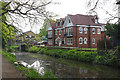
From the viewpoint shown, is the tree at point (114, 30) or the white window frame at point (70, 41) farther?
the white window frame at point (70, 41)

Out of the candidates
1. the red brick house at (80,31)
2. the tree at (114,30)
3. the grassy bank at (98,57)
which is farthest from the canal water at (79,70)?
the red brick house at (80,31)

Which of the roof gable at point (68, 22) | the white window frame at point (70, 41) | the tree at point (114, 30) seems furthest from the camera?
the white window frame at point (70, 41)

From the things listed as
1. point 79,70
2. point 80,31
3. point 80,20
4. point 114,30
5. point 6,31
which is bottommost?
point 79,70

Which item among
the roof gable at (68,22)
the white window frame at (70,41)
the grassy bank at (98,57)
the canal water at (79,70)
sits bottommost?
the canal water at (79,70)

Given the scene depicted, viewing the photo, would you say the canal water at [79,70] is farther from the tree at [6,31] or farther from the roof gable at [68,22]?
the roof gable at [68,22]

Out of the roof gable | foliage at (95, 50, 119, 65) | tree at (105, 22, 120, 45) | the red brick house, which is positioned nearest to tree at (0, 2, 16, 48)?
foliage at (95, 50, 119, 65)

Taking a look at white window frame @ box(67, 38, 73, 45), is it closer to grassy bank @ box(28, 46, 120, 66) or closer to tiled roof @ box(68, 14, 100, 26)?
tiled roof @ box(68, 14, 100, 26)

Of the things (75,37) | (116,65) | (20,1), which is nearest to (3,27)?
(20,1)

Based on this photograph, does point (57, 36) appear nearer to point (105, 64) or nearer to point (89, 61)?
point (89, 61)

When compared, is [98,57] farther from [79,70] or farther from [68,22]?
[68,22]

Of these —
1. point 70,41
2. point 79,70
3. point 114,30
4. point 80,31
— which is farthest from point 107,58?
point 70,41

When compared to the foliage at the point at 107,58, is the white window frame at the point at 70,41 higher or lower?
higher

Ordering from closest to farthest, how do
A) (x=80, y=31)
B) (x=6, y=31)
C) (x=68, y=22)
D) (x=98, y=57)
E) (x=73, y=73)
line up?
(x=6, y=31)
(x=73, y=73)
(x=98, y=57)
(x=80, y=31)
(x=68, y=22)

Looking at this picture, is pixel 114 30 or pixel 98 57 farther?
pixel 98 57
